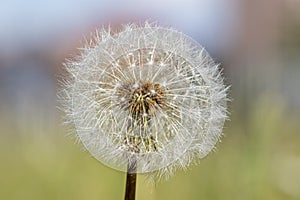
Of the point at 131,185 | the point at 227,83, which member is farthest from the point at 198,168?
the point at 131,185

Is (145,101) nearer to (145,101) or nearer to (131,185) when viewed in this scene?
(145,101)

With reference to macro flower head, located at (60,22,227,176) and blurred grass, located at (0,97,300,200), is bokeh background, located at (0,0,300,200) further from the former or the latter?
macro flower head, located at (60,22,227,176)

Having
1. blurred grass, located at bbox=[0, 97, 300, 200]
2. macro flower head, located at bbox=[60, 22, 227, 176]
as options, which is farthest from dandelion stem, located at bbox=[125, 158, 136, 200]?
blurred grass, located at bbox=[0, 97, 300, 200]
